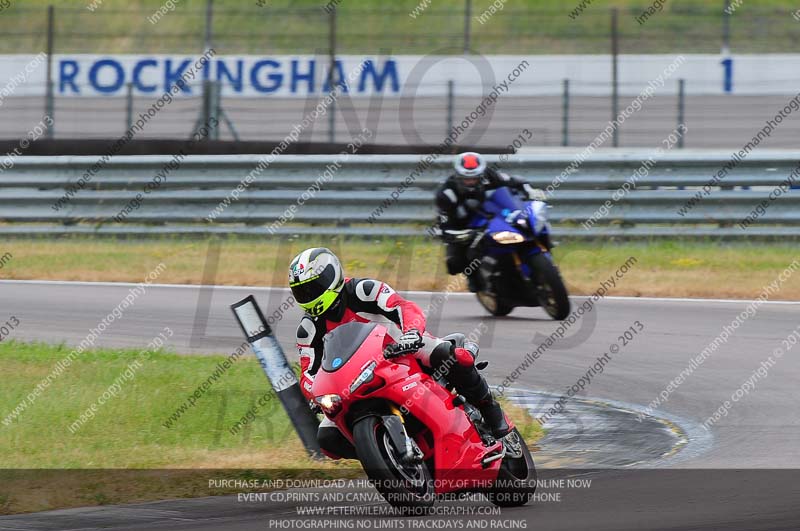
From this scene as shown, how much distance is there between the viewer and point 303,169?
17.7 m

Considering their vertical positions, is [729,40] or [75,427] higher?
[729,40]

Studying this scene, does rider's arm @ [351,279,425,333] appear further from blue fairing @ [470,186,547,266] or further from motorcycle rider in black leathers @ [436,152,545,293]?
motorcycle rider in black leathers @ [436,152,545,293]

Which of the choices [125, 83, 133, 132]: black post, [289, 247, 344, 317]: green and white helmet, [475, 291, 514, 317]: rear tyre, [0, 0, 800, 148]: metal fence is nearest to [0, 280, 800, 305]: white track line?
[475, 291, 514, 317]: rear tyre

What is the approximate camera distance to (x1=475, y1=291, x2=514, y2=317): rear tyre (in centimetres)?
1348

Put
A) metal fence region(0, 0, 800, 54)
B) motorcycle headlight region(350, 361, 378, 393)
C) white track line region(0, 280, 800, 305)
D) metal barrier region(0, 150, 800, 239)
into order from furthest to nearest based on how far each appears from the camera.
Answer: metal fence region(0, 0, 800, 54), metal barrier region(0, 150, 800, 239), white track line region(0, 280, 800, 305), motorcycle headlight region(350, 361, 378, 393)

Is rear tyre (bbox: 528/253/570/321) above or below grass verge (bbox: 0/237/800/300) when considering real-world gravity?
above

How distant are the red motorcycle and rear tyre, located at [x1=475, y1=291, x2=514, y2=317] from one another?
6627 mm

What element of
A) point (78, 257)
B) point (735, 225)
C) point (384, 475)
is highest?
point (384, 475)

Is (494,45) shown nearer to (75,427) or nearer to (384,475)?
(75,427)

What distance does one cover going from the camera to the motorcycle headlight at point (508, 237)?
42.0ft

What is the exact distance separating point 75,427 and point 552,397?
11.3ft

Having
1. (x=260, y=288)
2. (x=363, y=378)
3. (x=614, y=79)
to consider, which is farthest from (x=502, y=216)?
(x=614, y=79)

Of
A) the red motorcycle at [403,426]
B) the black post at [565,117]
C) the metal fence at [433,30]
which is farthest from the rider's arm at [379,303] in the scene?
the black post at [565,117]

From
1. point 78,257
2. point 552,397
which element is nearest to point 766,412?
point 552,397
